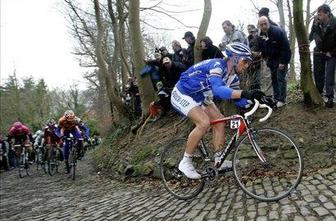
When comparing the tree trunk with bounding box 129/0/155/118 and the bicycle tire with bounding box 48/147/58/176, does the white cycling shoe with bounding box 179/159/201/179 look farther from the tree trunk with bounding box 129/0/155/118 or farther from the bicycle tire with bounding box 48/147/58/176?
the bicycle tire with bounding box 48/147/58/176

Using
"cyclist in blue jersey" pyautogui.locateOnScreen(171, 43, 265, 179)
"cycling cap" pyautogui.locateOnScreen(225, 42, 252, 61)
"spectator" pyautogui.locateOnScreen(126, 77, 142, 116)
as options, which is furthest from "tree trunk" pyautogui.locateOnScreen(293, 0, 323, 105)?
"spectator" pyautogui.locateOnScreen(126, 77, 142, 116)

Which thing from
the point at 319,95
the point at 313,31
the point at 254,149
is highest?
the point at 313,31

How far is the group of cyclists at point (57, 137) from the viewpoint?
13.9 meters

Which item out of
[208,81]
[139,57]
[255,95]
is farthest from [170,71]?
[255,95]

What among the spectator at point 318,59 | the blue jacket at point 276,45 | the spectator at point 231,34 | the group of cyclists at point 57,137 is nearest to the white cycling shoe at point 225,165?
the blue jacket at point 276,45

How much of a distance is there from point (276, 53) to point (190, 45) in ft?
10.0

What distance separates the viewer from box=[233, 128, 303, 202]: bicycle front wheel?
5.79m

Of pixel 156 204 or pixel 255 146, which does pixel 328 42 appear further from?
pixel 156 204

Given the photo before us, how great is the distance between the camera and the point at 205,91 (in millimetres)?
6566

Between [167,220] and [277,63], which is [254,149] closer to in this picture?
[167,220]

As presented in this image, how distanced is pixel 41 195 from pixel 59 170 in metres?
5.37

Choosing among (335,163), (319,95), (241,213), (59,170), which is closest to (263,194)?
(241,213)

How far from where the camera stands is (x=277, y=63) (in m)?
9.30

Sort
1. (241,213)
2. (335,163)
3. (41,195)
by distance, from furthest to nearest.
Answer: (41,195) < (335,163) < (241,213)
